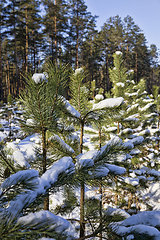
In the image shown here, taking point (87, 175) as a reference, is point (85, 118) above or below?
above

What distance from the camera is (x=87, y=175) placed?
121 centimetres

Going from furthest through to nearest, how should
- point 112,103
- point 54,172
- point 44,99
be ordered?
point 112,103
point 44,99
point 54,172

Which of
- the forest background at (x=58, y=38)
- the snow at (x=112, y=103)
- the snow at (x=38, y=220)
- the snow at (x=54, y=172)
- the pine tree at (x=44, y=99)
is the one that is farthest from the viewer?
the forest background at (x=58, y=38)

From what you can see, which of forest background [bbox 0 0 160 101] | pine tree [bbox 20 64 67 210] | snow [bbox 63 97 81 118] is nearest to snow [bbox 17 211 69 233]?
pine tree [bbox 20 64 67 210]

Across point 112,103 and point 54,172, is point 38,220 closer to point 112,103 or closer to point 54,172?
point 54,172

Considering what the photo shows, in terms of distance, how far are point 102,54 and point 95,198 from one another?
26386 mm

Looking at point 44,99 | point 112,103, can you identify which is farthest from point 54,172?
point 112,103

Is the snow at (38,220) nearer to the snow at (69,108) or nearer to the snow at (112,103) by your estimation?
the snow at (69,108)

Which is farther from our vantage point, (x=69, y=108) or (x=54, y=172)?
(x=69, y=108)

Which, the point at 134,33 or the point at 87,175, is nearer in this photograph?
the point at 87,175

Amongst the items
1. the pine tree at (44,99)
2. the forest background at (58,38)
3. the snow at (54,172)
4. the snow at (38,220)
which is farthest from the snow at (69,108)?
the forest background at (58,38)

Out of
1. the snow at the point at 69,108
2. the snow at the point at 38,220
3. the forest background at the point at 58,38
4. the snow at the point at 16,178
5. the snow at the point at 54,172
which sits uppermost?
the forest background at the point at 58,38

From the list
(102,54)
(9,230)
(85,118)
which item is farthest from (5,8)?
(9,230)

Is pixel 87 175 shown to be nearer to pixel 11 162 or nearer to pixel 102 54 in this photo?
pixel 11 162
